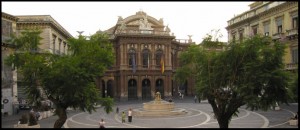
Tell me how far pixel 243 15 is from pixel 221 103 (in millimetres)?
35820

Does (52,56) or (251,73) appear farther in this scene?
(52,56)

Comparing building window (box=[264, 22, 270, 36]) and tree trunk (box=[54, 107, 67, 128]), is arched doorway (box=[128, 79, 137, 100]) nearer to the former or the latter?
building window (box=[264, 22, 270, 36])

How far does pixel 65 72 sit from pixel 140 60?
47049mm

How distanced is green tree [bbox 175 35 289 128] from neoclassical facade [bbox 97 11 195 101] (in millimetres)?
42143

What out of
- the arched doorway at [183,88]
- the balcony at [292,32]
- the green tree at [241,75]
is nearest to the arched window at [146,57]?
the arched doorway at [183,88]

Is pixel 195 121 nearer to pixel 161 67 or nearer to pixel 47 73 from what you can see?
pixel 47 73

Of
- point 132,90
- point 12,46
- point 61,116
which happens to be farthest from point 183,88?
point 61,116

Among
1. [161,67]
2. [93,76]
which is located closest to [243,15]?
[161,67]

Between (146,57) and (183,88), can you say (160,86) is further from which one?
(183,88)

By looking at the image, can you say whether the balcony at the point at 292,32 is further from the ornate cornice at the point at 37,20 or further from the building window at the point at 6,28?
the building window at the point at 6,28

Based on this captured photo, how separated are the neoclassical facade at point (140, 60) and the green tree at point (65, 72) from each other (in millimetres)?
41864

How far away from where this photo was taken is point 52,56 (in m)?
24.7

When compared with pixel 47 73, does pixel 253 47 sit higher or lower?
higher

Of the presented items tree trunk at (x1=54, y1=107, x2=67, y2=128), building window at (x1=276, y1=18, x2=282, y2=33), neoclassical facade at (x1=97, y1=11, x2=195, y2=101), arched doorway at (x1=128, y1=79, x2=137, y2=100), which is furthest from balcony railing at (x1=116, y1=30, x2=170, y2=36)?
tree trunk at (x1=54, y1=107, x2=67, y2=128)
